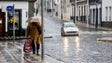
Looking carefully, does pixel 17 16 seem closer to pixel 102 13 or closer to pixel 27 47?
pixel 27 47

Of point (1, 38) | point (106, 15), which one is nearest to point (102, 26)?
point (106, 15)

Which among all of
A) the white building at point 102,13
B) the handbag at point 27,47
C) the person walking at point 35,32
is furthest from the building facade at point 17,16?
the white building at point 102,13

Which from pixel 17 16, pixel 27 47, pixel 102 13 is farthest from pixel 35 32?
pixel 102 13

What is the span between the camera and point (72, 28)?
57.8m

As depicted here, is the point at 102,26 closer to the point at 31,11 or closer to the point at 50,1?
the point at 31,11

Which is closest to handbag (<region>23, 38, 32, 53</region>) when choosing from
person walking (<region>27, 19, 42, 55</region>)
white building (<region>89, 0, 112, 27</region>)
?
person walking (<region>27, 19, 42, 55</region>)

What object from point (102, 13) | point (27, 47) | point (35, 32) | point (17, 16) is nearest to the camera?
point (35, 32)

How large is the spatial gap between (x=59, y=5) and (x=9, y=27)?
91.5 metres

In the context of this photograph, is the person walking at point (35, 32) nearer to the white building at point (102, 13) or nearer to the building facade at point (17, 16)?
the building facade at point (17, 16)

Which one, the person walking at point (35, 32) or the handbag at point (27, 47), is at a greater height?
the person walking at point (35, 32)

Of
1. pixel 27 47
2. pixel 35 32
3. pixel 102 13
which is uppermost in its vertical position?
pixel 102 13

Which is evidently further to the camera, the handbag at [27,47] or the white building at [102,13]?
the white building at [102,13]

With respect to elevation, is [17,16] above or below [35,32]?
above

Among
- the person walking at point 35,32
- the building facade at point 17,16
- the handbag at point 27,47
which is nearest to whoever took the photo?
the person walking at point 35,32
